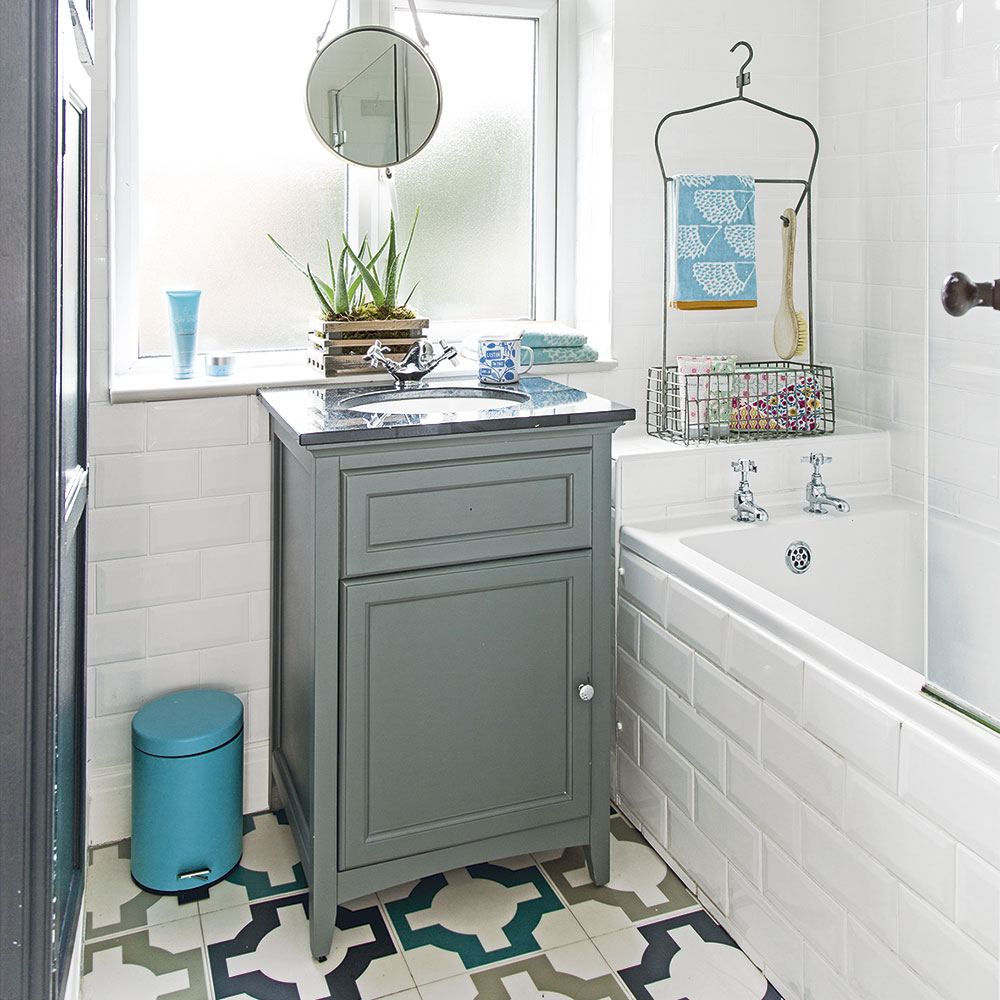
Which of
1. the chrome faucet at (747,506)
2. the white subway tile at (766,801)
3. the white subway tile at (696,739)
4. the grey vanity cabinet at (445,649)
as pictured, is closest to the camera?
the white subway tile at (766,801)

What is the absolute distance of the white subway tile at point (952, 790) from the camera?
1368 mm

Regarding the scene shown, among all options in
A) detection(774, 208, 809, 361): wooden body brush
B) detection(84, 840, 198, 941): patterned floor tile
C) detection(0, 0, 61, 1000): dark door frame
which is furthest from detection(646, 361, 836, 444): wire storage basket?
detection(0, 0, 61, 1000): dark door frame

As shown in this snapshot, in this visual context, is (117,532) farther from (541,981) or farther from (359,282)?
(541,981)

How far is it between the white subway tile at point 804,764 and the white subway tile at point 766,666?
0.03 m

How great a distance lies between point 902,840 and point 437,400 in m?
1.31

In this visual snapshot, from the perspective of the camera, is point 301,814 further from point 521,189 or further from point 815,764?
point 521,189

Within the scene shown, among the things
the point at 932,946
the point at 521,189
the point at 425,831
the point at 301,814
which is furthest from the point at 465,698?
the point at 521,189

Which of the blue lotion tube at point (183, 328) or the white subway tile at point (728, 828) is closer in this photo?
the white subway tile at point (728, 828)

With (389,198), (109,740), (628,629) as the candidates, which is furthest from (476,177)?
(109,740)

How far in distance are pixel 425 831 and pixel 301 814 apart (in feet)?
0.84

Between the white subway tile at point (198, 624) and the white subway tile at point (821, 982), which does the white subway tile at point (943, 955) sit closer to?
the white subway tile at point (821, 982)

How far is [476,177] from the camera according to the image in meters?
2.73

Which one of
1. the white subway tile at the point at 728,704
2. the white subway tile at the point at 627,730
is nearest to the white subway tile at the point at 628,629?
the white subway tile at the point at 627,730

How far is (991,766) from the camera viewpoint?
1.36m
